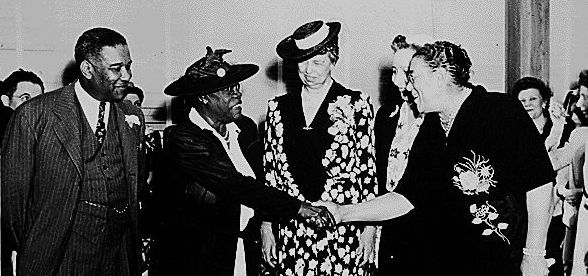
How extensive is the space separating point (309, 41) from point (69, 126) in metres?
1.26

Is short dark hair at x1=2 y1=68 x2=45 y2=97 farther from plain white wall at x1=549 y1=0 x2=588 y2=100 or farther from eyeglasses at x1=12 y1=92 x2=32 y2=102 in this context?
plain white wall at x1=549 y1=0 x2=588 y2=100

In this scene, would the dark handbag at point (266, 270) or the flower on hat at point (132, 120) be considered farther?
the dark handbag at point (266, 270)

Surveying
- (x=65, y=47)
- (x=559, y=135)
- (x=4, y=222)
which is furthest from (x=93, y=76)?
(x=559, y=135)

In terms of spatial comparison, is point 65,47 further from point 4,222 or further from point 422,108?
point 422,108

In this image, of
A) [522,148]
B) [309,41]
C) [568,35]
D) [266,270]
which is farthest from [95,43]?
[568,35]

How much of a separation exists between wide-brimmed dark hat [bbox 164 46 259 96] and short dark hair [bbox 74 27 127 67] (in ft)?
1.19

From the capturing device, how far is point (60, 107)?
131 inches

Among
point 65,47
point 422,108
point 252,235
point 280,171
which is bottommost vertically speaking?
point 252,235

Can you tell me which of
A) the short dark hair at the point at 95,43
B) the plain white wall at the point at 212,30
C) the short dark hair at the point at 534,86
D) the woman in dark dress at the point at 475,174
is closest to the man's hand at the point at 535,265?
the woman in dark dress at the point at 475,174

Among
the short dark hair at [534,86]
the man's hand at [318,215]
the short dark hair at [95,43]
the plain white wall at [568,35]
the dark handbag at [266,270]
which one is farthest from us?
the plain white wall at [568,35]

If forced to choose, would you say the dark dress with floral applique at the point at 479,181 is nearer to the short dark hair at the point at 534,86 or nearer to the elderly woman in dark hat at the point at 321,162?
the elderly woman in dark hat at the point at 321,162

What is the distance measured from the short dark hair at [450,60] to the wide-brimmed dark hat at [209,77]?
0.96 meters

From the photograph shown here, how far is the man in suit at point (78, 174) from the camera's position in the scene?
325 centimetres

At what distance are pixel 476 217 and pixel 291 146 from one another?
1088 mm
